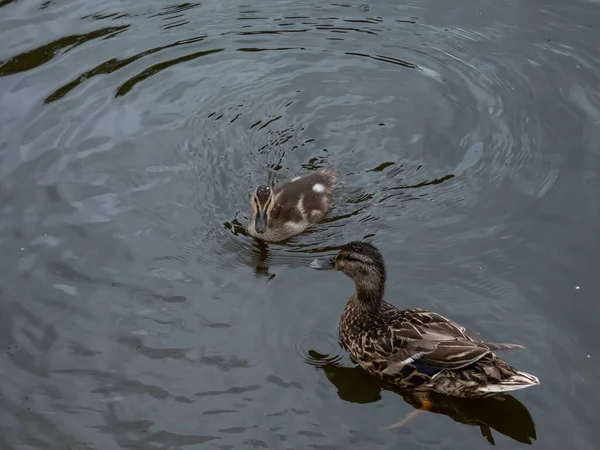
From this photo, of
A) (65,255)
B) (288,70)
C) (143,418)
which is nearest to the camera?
(143,418)

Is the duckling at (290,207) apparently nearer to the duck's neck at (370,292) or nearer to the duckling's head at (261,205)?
the duckling's head at (261,205)

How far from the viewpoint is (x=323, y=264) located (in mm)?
5707

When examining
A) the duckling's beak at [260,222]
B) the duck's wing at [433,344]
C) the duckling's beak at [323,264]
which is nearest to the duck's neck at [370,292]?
the duck's wing at [433,344]

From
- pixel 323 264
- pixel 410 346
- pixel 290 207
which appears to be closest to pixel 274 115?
pixel 290 207

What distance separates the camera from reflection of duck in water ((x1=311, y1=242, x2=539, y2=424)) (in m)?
4.88

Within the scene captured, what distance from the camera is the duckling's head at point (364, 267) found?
17.4 ft

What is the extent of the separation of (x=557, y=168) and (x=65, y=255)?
365cm

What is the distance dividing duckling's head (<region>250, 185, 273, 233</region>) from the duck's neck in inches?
44.7

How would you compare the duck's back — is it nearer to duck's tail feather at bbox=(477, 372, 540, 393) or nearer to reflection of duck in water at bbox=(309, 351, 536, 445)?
reflection of duck in water at bbox=(309, 351, 536, 445)

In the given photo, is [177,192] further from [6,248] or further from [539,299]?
[539,299]

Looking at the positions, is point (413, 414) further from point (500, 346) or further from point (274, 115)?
point (274, 115)

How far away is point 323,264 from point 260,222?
79cm

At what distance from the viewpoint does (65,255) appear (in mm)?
6078

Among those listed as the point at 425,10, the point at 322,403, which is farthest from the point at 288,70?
the point at 322,403
